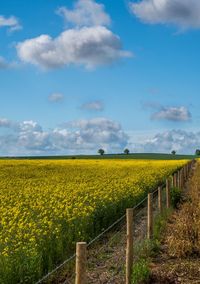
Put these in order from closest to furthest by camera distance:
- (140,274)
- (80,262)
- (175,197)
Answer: (80,262), (140,274), (175,197)

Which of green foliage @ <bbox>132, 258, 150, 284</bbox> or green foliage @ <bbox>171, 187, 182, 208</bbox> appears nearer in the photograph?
green foliage @ <bbox>132, 258, 150, 284</bbox>

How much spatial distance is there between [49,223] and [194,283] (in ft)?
11.1

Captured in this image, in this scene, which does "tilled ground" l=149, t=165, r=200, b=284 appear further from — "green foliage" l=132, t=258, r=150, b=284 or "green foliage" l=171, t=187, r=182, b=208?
"green foliage" l=171, t=187, r=182, b=208

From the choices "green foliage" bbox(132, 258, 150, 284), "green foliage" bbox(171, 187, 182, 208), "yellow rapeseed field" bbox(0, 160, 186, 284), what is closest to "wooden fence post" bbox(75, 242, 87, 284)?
"yellow rapeseed field" bbox(0, 160, 186, 284)

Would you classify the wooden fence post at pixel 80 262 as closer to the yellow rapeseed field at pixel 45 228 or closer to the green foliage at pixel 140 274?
the yellow rapeseed field at pixel 45 228

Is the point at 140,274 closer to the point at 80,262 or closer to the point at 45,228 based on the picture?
the point at 45,228

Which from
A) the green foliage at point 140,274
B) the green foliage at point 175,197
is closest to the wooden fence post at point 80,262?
the green foliage at point 140,274

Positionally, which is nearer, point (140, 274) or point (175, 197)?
point (140, 274)

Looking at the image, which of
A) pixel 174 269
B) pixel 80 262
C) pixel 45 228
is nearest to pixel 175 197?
pixel 174 269

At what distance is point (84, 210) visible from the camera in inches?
582

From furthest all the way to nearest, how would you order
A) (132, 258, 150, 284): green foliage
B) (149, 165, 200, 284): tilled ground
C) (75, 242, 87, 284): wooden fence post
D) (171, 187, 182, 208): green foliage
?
(171, 187, 182, 208): green foliage
(149, 165, 200, 284): tilled ground
(132, 258, 150, 284): green foliage
(75, 242, 87, 284): wooden fence post

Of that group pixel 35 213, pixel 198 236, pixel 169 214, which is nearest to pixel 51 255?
pixel 35 213

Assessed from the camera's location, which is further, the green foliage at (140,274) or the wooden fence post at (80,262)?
the green foliage at (140,274)

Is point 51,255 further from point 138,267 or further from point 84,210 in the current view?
point 84,210
